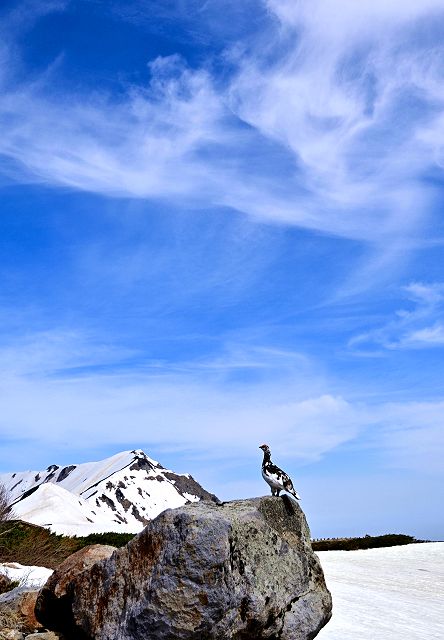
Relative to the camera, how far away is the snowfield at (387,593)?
49.4 ft

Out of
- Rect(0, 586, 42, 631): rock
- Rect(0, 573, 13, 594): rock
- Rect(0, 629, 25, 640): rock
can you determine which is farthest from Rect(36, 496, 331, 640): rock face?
Rect(0, 573, 13, 594): rock

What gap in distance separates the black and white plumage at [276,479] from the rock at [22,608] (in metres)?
5.26

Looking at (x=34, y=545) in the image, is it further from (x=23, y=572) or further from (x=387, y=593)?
(x=387, y=593)

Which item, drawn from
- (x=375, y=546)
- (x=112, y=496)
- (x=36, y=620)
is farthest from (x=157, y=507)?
(x=36, y=620)

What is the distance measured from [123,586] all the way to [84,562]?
2.24m

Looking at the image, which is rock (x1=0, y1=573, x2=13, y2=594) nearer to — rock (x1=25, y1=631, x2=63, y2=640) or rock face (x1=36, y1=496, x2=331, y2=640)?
rock (x1=25, y1=631, x2=63, y2=640)

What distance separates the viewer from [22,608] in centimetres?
1448

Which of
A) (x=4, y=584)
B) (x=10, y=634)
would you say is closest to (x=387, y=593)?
(x=4, y=584)

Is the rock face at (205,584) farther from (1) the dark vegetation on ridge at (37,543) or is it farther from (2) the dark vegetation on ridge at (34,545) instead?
(2) the dark vegetation on ridge at (34,545)

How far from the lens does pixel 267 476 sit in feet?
44.8

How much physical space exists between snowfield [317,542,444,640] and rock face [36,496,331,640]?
2442 mm

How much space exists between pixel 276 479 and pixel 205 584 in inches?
121

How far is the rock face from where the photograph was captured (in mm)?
10969

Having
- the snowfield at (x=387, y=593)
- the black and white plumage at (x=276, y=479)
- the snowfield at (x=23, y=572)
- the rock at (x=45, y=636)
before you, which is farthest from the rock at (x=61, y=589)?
the snowfield at (x=23, y=572)
